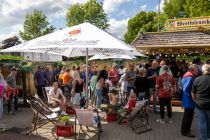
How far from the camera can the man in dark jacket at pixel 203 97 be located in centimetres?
671

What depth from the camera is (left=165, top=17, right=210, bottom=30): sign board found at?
1609cm

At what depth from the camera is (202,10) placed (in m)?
31.3

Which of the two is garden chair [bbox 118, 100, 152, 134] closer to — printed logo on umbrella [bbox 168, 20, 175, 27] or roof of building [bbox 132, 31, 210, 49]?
roof of building [bbox 132, 31, 210, 49]

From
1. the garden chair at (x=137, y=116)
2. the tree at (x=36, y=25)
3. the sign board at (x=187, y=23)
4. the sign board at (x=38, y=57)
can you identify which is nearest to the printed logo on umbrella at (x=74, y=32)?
the garden chair at (x=137, y=116)

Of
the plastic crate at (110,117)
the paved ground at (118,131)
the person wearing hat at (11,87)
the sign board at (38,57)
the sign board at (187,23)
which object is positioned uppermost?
the sign board at (187,23)

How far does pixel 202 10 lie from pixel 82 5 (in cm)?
2813

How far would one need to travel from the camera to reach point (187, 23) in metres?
16.5

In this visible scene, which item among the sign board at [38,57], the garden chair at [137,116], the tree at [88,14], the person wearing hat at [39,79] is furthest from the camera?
the tree at [88,14]

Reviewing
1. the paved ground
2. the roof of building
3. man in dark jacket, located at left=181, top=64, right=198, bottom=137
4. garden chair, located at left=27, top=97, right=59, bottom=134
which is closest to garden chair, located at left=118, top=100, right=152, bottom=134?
the paved ground

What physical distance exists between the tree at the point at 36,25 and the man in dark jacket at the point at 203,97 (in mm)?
41025

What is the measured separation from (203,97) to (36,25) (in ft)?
138

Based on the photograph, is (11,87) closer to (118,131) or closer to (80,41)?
(118,131)

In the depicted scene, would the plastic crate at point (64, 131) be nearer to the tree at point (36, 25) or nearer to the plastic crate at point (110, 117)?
the plastic crate at point (110, 117)

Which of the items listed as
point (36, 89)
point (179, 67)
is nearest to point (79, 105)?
point (36, 89)
